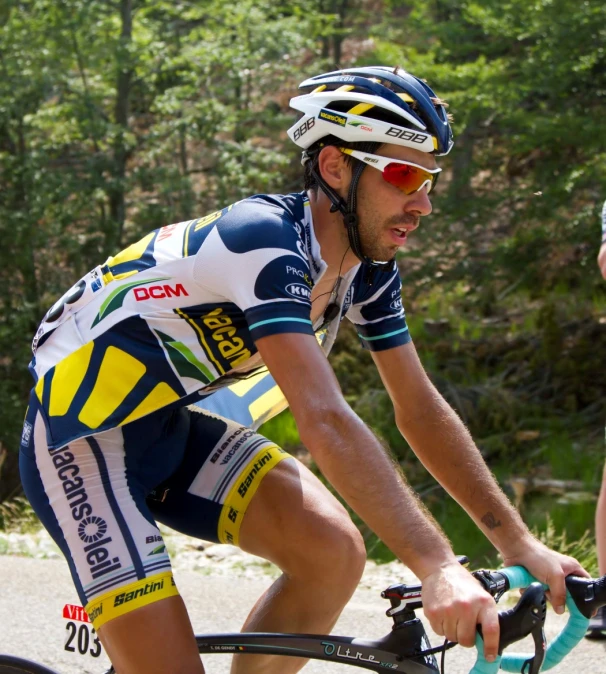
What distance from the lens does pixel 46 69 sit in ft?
43.9

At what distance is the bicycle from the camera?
2145 millimetres

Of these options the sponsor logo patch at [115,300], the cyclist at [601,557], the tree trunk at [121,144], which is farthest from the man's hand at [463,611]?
the tree trunk at [121,144]

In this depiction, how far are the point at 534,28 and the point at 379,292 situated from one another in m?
7.75

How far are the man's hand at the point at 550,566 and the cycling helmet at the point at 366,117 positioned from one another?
0.93 m

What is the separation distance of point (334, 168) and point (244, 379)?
748mm

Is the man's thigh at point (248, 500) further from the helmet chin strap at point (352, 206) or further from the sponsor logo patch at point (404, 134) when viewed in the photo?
the sponsor logo patch at point (404, 134)

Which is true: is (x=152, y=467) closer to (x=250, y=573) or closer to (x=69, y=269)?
(x=250, y=573)

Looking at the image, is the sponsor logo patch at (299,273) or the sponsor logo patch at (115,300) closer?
the sponsor logo patch at (299,273)

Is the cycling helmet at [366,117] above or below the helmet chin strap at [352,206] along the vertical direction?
above

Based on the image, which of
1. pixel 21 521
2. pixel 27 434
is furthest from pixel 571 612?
pixel 21 521

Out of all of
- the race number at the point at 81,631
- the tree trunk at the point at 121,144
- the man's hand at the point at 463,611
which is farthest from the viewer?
the tree trunk at the point at 121,144

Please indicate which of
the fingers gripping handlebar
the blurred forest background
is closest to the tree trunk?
the blurred forest background

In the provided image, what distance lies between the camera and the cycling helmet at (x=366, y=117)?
2.71m

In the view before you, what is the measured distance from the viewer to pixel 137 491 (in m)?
2.76
